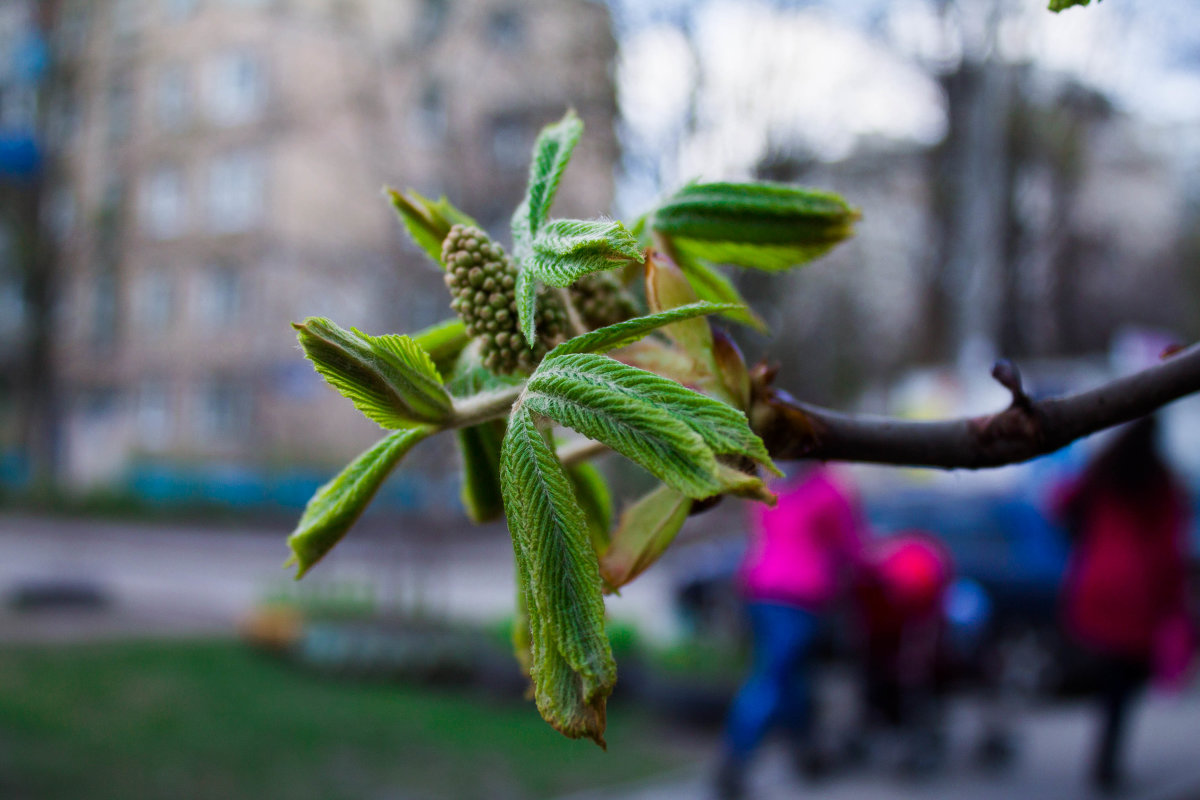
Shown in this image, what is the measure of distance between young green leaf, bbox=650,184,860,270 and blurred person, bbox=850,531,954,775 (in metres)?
4.73

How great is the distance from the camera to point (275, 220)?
17.5 m

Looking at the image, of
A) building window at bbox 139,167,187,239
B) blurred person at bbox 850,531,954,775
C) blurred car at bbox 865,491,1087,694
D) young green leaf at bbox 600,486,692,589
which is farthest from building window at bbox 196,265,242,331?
young green leaf at bbox 600,486,692,589

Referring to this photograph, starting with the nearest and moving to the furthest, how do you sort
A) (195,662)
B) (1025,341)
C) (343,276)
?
(195,662) → (343,276) → (1025,341)

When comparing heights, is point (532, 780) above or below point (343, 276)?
below

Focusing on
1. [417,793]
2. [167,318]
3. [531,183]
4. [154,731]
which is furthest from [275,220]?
[531,183]

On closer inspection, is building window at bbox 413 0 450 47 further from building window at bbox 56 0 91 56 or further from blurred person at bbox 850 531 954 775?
building window at bbox 56 0 91 56

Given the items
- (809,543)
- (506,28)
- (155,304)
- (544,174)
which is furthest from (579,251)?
(155,304)

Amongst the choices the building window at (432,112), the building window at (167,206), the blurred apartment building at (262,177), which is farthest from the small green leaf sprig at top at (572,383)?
the building window at (167,206)

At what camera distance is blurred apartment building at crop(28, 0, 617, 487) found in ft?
29.6

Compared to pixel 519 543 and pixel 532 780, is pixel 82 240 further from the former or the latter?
pixel 519 543

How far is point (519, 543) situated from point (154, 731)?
690 cm

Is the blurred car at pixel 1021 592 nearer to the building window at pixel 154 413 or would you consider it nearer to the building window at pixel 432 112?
the building window at pixel 432 112

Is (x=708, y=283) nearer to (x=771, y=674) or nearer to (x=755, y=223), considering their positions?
(x=755, y=223)

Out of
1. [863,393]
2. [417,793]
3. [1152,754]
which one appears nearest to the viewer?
[417,793]
